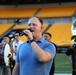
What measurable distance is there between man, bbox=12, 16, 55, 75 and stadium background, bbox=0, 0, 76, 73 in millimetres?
21839

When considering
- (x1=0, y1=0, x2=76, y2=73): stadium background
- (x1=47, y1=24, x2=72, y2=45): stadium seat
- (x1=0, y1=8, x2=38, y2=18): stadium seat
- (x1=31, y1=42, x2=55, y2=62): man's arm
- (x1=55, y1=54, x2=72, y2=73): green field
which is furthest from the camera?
(x1=0, y1=8, x2=38, y2=18): stadium seat

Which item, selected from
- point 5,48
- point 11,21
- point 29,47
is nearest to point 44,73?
point 29,47

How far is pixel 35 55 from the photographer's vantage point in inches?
123

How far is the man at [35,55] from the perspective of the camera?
3.13 metres

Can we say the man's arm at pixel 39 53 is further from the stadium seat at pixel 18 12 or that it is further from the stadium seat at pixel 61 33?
the stadium seat at pixel 18 12

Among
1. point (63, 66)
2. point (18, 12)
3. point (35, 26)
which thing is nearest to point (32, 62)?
point (35, 26)

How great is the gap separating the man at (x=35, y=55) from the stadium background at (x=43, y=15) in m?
21.8

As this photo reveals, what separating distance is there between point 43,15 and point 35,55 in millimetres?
27907

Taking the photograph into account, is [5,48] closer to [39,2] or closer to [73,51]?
[73,51]

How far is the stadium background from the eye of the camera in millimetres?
27837

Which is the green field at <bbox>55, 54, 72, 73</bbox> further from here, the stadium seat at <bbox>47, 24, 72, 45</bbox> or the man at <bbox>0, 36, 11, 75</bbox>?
the stadium seat at <bbox>47, 24, 72, 45</bbox>

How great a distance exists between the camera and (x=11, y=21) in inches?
1257

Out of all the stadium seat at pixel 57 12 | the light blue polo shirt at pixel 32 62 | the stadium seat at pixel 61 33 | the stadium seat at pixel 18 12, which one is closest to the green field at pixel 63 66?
the stadium seat at pixel 61 33

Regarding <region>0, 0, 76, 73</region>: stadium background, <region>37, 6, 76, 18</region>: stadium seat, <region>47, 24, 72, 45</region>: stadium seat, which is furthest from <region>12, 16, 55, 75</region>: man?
<region>37, 6, 76, 18</region>: stadium seat
